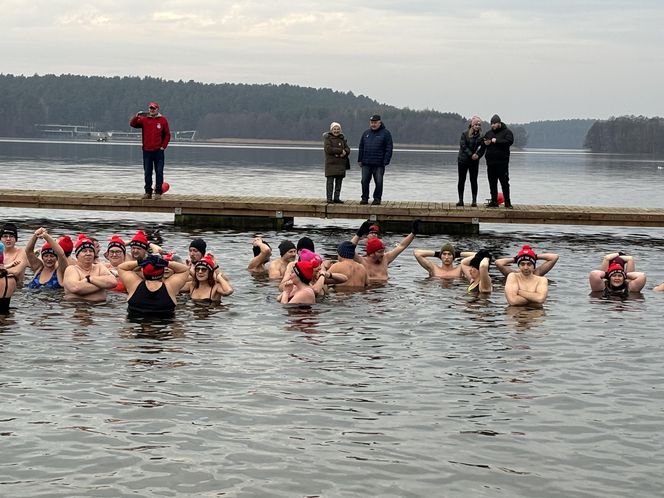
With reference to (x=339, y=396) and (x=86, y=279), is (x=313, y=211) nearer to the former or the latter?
(x=86, y=279)

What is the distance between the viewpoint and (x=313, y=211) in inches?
1202

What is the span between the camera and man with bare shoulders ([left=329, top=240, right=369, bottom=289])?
20203mm

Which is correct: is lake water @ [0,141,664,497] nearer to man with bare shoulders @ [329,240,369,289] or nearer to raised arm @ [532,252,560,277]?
man with bare shoulders @ [329,240,369,289]

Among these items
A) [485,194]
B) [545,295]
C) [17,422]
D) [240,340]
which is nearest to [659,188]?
[485,194]

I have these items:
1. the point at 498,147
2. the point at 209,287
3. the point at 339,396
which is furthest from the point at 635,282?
the point at 339,396

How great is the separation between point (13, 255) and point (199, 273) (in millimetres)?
3626

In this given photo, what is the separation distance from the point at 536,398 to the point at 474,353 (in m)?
2.37

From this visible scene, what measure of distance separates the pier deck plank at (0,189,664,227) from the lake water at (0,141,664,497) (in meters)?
8.84

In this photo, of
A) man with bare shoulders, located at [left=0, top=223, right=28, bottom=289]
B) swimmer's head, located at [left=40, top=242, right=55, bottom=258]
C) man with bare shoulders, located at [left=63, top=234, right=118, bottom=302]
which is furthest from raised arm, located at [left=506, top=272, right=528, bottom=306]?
man with bare shoulders, located at [left=0, top=223, right=28, bottom=289]

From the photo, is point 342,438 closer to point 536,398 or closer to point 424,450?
point 424,450

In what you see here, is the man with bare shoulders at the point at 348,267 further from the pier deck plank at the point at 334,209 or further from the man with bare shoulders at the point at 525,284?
the pier deck plank at the point at 334,209

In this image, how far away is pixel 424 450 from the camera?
10.7 m

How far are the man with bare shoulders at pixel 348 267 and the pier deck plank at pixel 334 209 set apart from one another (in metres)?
9.68

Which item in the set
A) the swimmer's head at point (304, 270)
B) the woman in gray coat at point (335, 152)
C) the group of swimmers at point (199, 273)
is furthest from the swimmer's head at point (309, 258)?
the woman in gray coat at point (335, 152)
